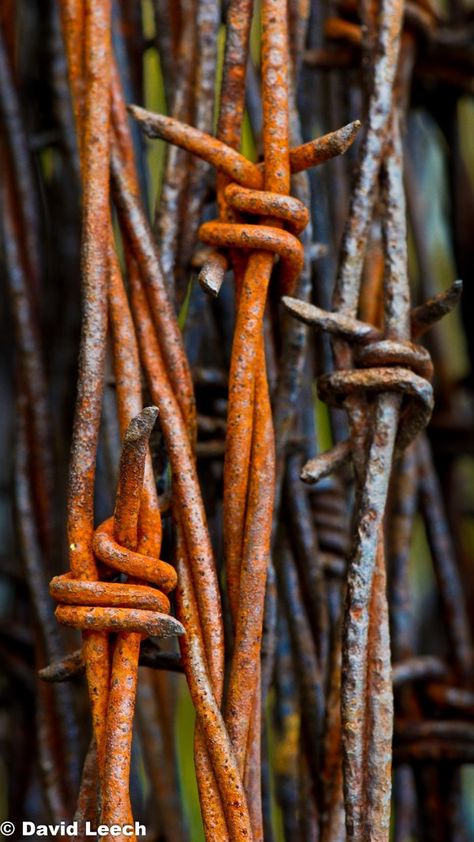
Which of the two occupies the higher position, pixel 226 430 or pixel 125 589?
pixel 226 430

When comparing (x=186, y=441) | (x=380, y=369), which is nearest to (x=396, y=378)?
(x=380, y=369)

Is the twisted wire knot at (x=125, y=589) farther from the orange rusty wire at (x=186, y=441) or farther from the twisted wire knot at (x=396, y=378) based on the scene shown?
the twisted wire knot at (x=396, y=378)

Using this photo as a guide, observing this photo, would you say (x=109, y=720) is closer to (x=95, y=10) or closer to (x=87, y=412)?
(x=87, y=412)

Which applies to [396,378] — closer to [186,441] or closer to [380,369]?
[380,369]

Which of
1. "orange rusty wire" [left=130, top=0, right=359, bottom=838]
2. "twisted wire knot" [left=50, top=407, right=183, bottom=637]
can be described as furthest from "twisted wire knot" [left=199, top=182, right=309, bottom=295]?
"twisted wire knot" [left=50, top=407, right=183, bottom=637]

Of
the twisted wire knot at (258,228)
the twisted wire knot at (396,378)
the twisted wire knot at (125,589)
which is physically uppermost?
the twisted wire knot at (258,228)

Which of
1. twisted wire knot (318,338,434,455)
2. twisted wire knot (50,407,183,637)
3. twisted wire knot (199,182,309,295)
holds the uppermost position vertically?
twisted wire knot (199,182,309,295)

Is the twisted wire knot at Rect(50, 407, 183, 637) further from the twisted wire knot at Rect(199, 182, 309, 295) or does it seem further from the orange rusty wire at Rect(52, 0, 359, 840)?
the twisted wire knot at Rect(199, 182, 309, 295)

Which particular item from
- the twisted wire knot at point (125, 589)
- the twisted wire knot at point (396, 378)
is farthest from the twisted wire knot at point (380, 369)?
the twisted wire knot at point (125, 589)
